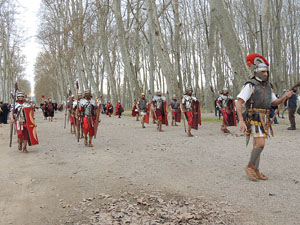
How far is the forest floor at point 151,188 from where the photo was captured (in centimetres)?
397

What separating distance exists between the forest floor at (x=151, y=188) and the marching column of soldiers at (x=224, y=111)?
760mm

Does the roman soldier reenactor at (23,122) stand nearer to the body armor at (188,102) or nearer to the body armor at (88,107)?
the body armor at (88,107)

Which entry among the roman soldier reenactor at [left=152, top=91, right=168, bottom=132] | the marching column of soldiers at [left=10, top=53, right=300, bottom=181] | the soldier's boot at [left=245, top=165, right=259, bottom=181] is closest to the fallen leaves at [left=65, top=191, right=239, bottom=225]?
the soldier's boot at [left=245, top=165, right=259, bottom=181]

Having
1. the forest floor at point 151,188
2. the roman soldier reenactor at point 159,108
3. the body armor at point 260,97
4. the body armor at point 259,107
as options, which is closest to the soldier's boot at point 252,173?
the forest floor at point 151,188

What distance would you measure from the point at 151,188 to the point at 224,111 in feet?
25.1

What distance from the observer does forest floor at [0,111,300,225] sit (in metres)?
3.97

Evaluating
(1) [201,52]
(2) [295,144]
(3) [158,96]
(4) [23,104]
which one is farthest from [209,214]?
(1) [201,52]

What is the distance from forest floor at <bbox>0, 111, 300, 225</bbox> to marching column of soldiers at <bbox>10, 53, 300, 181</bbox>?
2.49 feet

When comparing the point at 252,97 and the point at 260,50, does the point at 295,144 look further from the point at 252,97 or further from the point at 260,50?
the point at 260,50

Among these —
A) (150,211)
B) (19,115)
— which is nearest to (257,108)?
(150,211)

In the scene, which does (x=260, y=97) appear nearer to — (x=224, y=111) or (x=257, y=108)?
(x=257, y=108)

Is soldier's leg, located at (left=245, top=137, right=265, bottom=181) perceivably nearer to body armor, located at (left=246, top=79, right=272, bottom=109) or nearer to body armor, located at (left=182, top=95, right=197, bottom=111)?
body armor, located at (left=246, top=79, right=272, bottom=109)

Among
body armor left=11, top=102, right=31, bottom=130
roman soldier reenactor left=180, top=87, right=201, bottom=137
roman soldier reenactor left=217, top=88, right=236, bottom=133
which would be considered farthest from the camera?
roman soldier reenactor left=217, top=88, right=236, bottom=133

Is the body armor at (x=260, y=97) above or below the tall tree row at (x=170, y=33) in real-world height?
below
